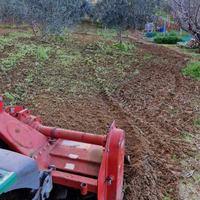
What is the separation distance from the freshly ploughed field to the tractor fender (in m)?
2.14

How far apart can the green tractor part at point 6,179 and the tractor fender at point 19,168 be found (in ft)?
0.13

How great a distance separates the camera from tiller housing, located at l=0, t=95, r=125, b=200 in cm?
203

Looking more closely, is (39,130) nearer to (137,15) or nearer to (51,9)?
(51,9)

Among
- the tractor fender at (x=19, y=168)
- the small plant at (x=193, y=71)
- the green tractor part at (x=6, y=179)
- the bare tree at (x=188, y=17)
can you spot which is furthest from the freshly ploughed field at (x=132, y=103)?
the green tractor part at (x=6, y=179)

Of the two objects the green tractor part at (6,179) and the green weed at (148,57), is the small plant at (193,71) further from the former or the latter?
the green tractor part at (6,179)

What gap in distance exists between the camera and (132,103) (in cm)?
591

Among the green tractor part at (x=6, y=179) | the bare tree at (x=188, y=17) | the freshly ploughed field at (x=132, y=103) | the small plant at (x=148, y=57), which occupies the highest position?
the bare tree at (x=188, y=17)

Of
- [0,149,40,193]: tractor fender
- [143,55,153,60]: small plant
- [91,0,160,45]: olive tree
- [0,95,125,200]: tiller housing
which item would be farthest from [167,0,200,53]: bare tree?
[0,149,40,193]: tractor fender

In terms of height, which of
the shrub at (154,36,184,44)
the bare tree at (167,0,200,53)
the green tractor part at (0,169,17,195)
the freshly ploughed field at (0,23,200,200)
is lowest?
the freshly ploughed field at (0,23,200,200)

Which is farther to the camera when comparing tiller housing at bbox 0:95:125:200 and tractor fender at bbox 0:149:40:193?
tiller housing at bbox 0:95:125:200

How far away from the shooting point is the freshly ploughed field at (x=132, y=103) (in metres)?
3.46

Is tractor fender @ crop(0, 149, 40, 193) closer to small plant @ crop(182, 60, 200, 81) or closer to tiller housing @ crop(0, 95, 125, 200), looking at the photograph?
tiller housing @ crop(0, 95, 125, 200)

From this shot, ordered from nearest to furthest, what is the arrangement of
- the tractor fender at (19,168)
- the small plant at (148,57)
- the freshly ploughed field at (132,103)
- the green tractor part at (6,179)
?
the green tractor part at (6,179) < the tractor fender at (19,168) < the freshly ploughed field at (132,103) < the small plant at (148,57)

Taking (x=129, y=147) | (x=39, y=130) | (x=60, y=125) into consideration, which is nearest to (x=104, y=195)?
(x=39, y=130)
